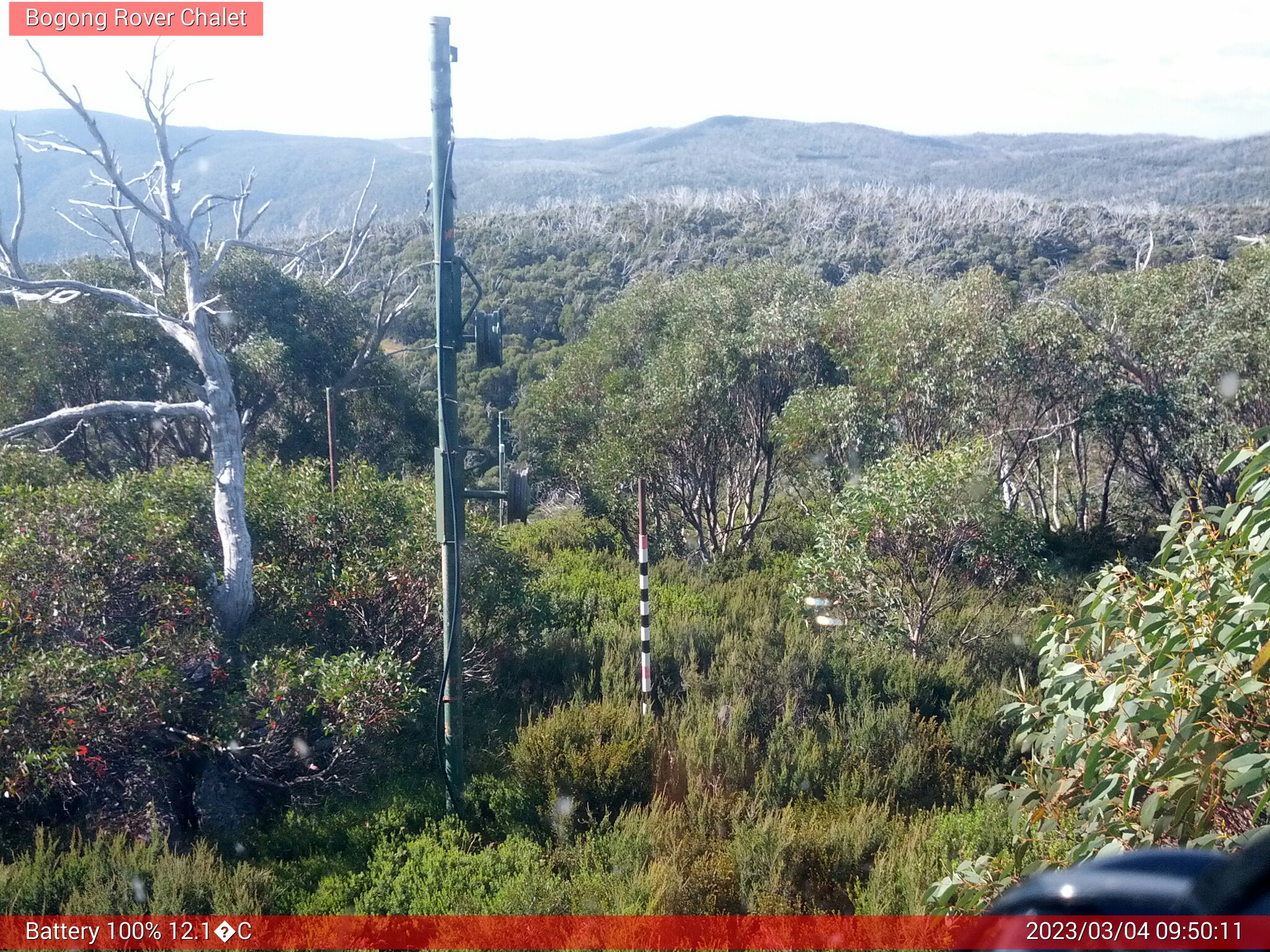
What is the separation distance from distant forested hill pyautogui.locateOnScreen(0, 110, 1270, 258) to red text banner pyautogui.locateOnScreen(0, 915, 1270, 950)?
49965mm

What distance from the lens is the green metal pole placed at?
5652mm

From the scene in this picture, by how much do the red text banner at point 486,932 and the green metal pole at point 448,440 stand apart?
1423 millimetres

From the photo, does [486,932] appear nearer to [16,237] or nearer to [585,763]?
[585,763]

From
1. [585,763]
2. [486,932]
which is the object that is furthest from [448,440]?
[486,932]

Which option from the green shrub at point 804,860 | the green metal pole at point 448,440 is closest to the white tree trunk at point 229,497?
the green metal pole at point 448,440

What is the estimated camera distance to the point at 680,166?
278 ft

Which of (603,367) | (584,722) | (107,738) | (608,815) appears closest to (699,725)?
(584,722)

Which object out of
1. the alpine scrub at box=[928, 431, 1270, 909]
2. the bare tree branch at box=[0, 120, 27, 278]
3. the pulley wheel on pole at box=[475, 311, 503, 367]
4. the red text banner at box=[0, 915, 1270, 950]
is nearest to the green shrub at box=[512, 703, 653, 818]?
the red text banner at box=[0, 915, 1270, 950]

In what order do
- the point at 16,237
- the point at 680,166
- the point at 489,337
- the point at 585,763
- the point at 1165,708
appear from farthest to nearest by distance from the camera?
the point at 680,166
the point at 16,237
the point at 585,763
the point at 489,337
the point at 1165,708

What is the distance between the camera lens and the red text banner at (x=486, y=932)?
13.6 ft

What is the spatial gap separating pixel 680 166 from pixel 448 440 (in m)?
84.2

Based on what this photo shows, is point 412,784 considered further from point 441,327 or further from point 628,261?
point 628,261

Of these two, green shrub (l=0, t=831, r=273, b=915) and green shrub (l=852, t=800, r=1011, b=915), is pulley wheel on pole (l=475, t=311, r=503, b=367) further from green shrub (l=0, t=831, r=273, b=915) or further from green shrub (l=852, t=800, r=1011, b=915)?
green shrub (l=852, t=800, r=1011, b=915)

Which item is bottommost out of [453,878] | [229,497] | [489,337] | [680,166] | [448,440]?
[453,878]
